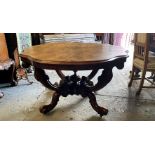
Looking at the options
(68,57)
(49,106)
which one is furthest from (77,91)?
(68,57)

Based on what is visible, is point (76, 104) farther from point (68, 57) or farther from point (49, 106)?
point (68, 57)

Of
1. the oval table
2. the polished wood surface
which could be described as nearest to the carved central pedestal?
the oval table

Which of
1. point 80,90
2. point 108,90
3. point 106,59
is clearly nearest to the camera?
point 106,59

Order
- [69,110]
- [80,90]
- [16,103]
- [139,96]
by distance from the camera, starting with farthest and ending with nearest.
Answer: [139,96] < [16,103] < [69,110] < [80,90]

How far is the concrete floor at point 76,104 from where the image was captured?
187 cm

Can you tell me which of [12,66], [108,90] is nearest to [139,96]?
[108,90]

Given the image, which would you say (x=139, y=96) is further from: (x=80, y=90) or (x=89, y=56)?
(x=89, y=56)

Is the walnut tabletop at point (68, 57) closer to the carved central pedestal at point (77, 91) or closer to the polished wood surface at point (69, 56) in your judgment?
the polished wood surface at point (69, 56)

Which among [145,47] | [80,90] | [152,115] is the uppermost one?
[145,47]

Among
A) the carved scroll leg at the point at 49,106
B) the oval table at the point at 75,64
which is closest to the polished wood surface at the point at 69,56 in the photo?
the oval table at the point at 75,64

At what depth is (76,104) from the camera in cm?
210

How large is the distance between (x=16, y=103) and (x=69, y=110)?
0.58 m

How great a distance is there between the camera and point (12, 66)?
101 inches
